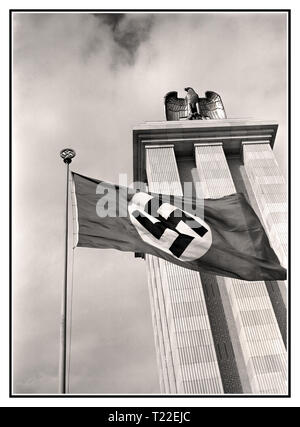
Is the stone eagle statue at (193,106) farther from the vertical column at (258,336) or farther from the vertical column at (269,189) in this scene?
the vertical column at (258,336)

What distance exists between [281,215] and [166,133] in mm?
7652

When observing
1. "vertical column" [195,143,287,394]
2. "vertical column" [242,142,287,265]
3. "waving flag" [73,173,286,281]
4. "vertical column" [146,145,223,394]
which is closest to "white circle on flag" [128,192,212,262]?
"waving flag" [73,173,286,281]

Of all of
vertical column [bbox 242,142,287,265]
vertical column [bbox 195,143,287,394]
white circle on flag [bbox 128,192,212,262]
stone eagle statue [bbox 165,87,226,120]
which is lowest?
vertical column [bbox 195,143,287,394]

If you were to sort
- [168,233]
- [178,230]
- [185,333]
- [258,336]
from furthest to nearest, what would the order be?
[258,336]
[185,333]
[178,230]
[168,233]

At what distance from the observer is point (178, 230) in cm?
1806

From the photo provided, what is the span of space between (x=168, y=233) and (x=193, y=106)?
45.8ft

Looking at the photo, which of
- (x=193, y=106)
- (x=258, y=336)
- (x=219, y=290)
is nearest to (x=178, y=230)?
(x=219, y=290)

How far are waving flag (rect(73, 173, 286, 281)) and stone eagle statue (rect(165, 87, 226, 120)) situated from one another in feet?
39.5

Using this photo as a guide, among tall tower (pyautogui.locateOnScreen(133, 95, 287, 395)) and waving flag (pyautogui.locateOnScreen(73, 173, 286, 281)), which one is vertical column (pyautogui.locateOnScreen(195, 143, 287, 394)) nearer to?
tall tower (pyautogui.locateOnScreen(133, 95, 287, 395))

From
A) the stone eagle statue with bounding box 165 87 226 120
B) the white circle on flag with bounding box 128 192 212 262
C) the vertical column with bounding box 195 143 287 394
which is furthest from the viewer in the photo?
the stone eagle statue with bounding box 165 87 226 120

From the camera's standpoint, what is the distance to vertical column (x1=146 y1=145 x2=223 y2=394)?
60.3 feet

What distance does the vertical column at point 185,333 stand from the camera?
1838 centimetres

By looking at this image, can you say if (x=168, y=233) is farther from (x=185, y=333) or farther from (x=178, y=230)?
(x=185, y=333)
